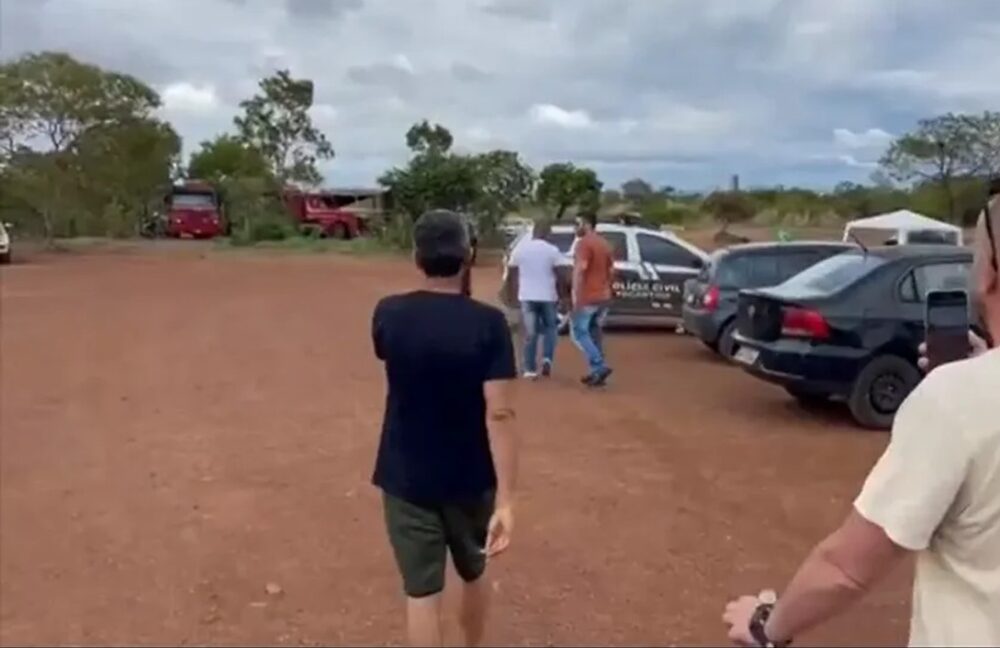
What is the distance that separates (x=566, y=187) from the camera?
47094 mm

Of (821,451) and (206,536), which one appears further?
(821,451)

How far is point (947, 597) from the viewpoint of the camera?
2043 millimetres

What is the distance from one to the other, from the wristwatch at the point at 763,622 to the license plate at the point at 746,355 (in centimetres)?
916

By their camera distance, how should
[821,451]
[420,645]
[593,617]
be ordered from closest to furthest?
[420,645] < [593,617] < [821,451]

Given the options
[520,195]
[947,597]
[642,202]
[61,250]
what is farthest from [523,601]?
[642,202]

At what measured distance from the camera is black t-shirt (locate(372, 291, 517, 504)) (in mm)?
4574

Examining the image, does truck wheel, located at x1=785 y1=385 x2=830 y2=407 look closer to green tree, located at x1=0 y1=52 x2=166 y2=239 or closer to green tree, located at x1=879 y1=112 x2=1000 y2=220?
green tree, located at x1=879 y1=112 x2=1000 y2=220

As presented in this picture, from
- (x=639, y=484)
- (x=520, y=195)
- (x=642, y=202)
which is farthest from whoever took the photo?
(x=642, y=202)

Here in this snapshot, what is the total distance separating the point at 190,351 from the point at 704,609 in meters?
11.5

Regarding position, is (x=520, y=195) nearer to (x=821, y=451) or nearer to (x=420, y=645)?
(x=821, y=451)

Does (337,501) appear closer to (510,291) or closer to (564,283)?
(564,283)

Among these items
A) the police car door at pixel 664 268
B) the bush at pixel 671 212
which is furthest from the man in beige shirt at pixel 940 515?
the bush at pixel 671 212

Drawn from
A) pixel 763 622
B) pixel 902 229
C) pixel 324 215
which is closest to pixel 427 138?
pixel 324 215

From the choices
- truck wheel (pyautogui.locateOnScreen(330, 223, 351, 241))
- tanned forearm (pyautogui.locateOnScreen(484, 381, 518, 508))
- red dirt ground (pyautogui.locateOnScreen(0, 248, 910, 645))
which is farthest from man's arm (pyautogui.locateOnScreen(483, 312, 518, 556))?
truck wheel (pyautogui.locateOnScreen(330, 223, 351, 241))
